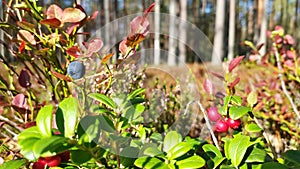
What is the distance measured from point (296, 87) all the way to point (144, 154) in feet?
3.21

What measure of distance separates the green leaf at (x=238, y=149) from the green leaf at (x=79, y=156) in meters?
0.20

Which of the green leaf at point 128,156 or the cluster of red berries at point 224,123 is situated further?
the cluster of red berries at point 224,123

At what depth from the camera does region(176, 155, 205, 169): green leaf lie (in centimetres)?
39

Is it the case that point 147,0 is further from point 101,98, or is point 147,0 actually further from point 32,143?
point 32,143

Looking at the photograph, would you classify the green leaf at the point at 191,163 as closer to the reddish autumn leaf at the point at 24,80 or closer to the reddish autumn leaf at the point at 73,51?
the reddish autumn leaf at the point at 73,51

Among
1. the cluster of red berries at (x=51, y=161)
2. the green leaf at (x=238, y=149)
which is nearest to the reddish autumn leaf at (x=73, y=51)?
the cluster of red berries at (x=51, y=161)

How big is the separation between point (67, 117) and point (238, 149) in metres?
0.24

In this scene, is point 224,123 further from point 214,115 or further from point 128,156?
point 128,156

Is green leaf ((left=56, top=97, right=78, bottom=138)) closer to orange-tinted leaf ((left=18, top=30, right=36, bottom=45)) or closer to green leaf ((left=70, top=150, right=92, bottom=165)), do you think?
green leaf ((left=70, top=150, right=92, bottom=165))

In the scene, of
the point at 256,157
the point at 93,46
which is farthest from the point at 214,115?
the point at 93,46

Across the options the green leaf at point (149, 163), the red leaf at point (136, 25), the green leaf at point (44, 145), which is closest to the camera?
the green leaf at point (44, 145)

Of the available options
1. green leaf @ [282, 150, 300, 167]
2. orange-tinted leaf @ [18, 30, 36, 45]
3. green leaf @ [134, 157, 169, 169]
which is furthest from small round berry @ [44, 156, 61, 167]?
green leaf @ [282, 150, 300, 167]

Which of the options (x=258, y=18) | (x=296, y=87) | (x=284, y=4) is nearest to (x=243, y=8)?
(x=284, y=4)

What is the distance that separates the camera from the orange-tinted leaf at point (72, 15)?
476 millimetres
